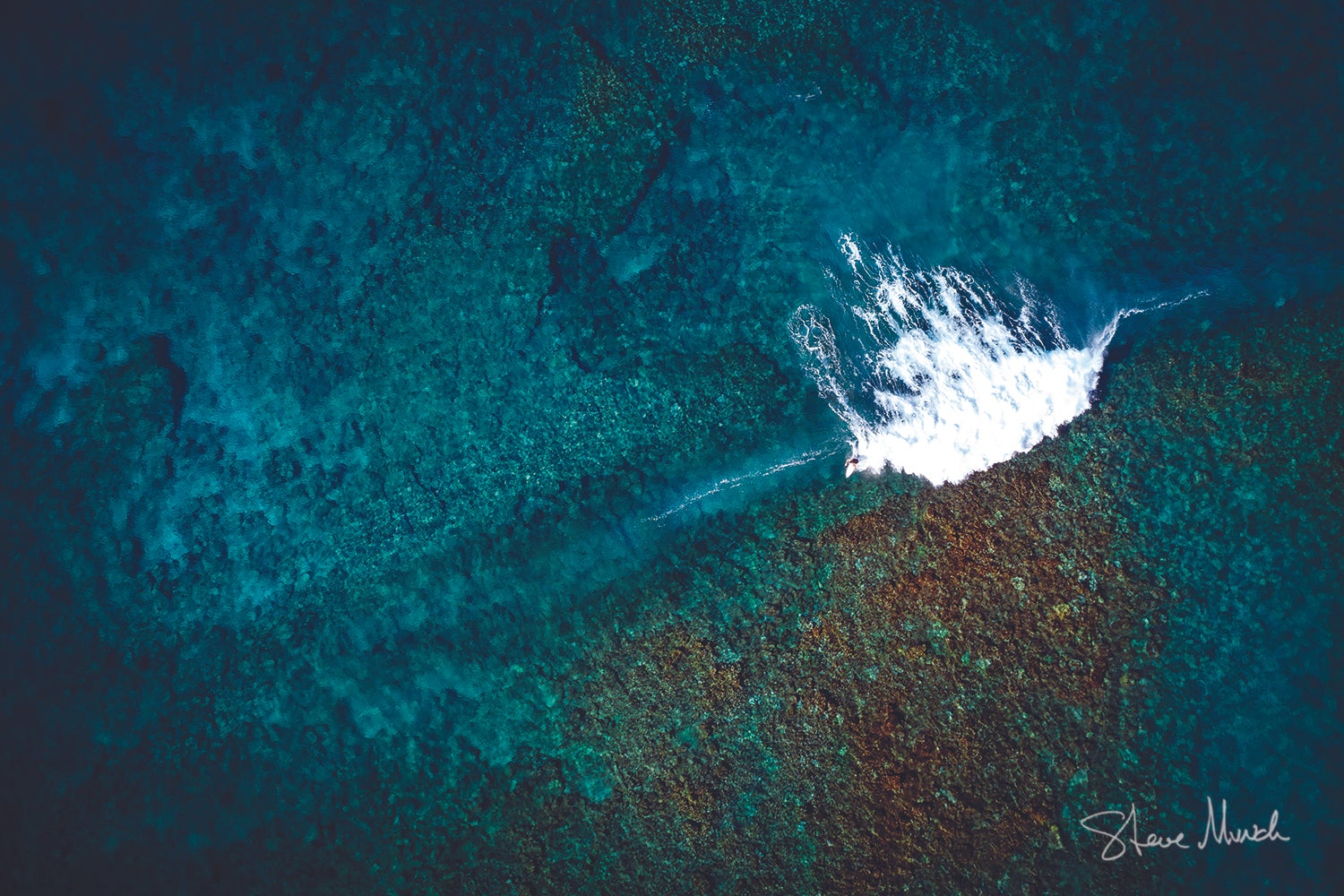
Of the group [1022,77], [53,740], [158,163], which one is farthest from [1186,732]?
[158,163]
